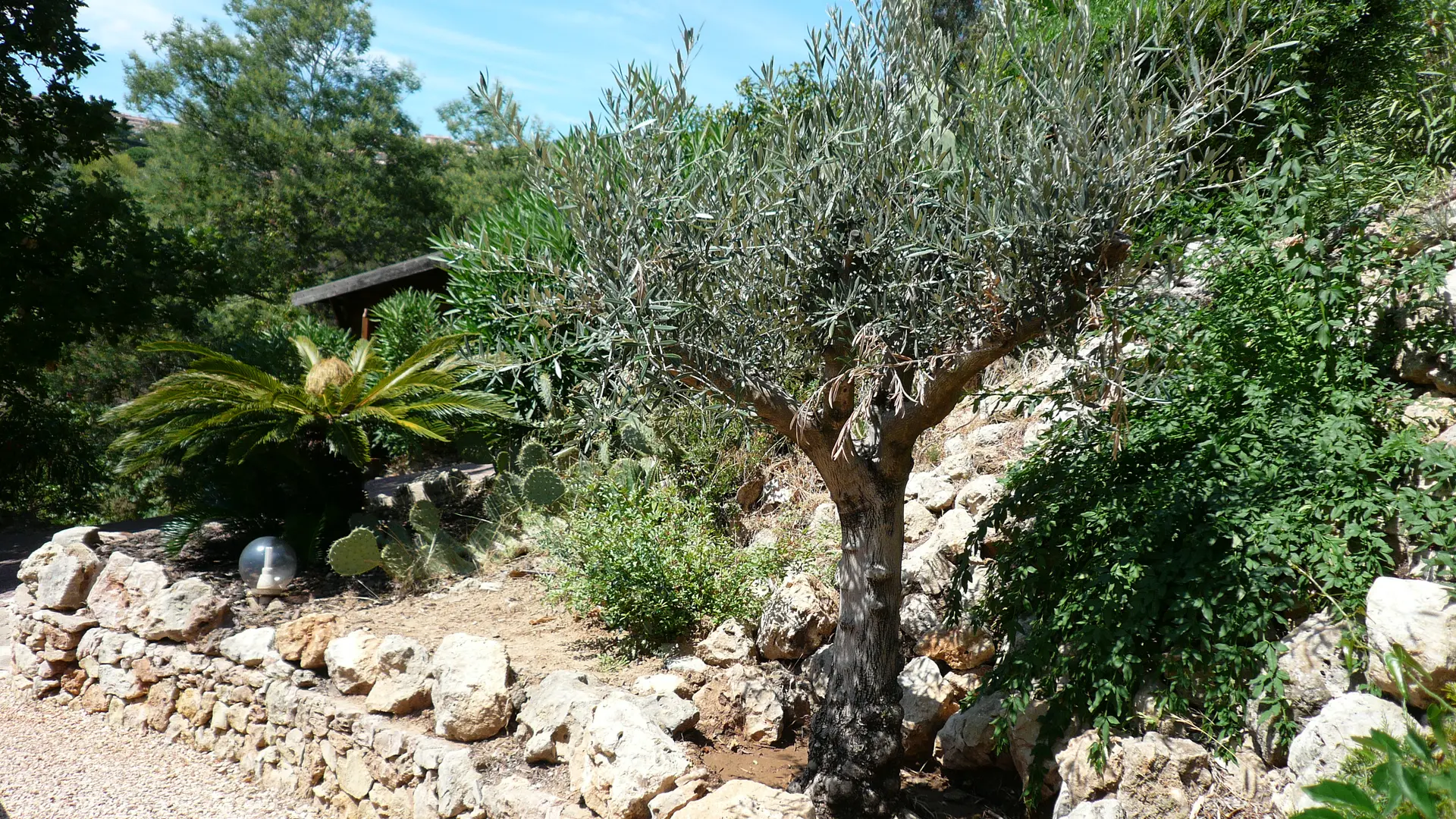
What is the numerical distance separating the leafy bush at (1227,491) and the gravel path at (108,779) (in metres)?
3.86

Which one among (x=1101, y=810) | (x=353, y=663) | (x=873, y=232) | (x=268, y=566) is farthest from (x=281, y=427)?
(x=1101, y=810)

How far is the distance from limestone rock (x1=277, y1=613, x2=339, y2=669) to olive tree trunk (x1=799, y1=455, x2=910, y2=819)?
2943mm

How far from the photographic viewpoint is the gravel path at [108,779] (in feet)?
15.8

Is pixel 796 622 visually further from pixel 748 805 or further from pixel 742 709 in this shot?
pixel 748 805

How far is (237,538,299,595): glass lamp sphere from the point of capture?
620cm

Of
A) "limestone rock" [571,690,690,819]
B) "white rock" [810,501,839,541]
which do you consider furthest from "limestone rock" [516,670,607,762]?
"white rock" [810,501,839,541]

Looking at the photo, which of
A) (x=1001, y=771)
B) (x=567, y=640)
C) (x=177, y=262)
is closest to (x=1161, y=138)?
(x=1001, y=771)

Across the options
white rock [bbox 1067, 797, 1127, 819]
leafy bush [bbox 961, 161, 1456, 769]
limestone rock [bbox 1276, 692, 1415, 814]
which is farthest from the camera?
leafy bush [bbox 961, 161, 1456, 769]

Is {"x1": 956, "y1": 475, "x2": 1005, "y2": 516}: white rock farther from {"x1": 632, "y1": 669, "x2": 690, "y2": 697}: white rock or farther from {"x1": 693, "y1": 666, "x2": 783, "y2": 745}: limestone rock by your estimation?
{"x1": 632, "y1": 669, "x2": 690, "y2": 697}: white rock

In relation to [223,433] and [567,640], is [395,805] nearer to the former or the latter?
[567,640]

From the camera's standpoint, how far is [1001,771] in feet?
12.9

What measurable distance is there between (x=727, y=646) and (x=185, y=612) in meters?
3.46

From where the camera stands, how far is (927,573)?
4598mm

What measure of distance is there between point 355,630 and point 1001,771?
3.75 metres
